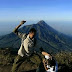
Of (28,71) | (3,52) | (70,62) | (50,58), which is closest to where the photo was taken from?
(50,58)

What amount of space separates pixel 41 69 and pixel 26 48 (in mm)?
1985

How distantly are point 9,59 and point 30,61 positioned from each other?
100 inches

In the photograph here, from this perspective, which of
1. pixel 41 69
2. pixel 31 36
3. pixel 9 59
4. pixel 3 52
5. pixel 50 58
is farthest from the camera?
pixel 3 52

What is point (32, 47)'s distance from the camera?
12414 mm

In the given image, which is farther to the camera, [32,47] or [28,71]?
[28,71]

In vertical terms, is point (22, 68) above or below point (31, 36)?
below

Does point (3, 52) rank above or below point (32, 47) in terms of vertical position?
below

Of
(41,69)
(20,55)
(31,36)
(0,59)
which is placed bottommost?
(0,59)

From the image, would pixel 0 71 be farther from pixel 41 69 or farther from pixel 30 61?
pixel 41 69

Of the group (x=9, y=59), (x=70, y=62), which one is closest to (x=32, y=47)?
(x=70, y=62)

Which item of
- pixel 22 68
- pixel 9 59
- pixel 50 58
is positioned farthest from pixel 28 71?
pixel 50 58

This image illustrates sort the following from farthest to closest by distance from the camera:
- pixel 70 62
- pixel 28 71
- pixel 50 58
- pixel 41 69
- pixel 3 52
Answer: pixel 3 52, pixel 70 62, pixel 28 71, pixel 41 69, pixel 50 58

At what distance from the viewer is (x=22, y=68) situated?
59.8 feet

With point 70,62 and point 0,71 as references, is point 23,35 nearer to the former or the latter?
point 0,71
